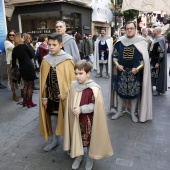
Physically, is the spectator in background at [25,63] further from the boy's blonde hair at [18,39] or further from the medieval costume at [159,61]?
the medieval costume at [159,61]

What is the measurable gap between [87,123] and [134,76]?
1906 mm

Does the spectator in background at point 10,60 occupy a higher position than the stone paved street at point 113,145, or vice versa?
the spectator in background at point 10,60

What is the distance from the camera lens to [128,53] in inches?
162

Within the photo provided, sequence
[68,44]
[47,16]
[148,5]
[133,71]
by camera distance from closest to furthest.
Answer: [133,71] < [68,44] < [148,5] < [47,16]

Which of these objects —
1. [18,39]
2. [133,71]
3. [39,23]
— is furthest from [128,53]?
[39,23]

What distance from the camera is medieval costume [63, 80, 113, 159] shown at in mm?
2520

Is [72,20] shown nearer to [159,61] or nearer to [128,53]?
[159,61]

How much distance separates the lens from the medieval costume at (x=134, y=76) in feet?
13.4

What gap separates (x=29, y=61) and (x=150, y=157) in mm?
3593

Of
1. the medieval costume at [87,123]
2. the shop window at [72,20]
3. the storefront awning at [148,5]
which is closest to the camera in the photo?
the medieval costume at [87,123]

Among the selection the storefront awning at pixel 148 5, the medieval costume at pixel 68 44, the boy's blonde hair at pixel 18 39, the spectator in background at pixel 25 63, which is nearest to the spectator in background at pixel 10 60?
the spectator in background at pixel 25 63

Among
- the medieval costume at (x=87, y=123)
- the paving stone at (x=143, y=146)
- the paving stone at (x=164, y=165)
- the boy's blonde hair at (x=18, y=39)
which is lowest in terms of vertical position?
the paving stone at (x=164, y=165)

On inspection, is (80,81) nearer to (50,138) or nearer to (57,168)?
(57,168)

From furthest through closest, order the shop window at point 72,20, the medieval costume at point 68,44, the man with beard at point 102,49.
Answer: the shop window at point 72,20
the man with beard at point 102,49
the medieval costume at point 68,44
